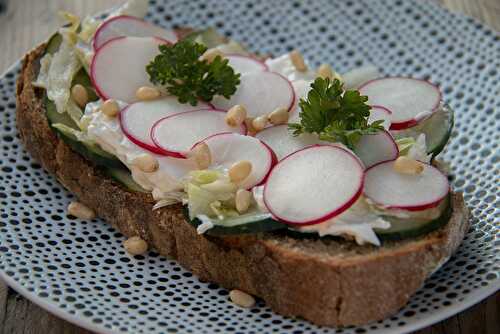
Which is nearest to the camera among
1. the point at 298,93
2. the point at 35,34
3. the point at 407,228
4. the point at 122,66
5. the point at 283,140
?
the point at 407,228

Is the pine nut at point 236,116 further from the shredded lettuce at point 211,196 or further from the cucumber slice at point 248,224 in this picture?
the cucumber slice at point 248,224

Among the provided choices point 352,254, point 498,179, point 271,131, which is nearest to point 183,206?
point 271,131

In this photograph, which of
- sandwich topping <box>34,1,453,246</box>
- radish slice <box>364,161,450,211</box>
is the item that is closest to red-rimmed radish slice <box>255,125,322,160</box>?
sandwich topping <box>34,1,453,246</box>

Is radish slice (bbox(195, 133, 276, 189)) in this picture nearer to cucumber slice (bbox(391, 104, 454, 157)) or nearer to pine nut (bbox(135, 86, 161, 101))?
pine nut (bbox(135, 86, 161, 101))

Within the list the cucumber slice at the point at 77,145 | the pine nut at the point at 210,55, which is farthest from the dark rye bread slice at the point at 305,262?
the pine nut at the point at 210,55

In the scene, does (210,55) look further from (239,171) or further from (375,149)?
(375,149)

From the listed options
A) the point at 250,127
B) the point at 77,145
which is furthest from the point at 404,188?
the point at 77,145
